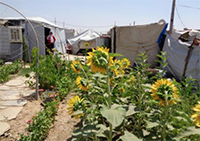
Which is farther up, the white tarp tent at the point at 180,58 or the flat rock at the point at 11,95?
the white tarp tent at the point at 180,58

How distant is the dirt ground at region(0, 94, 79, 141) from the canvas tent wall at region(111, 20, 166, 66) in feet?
17.9

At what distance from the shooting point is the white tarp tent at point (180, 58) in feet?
16.5

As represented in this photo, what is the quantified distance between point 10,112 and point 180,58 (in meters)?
5.13

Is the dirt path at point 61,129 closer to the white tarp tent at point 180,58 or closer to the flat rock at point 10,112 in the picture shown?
the flat rock at point 10,112

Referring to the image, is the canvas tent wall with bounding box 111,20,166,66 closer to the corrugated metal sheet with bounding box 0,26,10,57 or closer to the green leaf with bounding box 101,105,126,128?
the corrugated metal sheet with bounding box 0,26,10,57

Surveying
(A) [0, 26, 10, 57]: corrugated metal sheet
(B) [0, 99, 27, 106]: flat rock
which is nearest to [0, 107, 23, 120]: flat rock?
(B) [0, 99, 27, 106]: flat rock

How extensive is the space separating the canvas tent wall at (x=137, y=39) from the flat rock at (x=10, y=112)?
5749mm

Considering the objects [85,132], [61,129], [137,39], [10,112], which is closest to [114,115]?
[85,132]

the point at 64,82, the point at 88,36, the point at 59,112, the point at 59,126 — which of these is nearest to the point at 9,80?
the point at 64,82

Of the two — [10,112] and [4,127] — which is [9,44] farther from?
[4,127]

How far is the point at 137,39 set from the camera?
7.98 meters

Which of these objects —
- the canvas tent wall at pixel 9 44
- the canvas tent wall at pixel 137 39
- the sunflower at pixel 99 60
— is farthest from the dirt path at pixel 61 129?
the canvas tent wall at pixel 9 44

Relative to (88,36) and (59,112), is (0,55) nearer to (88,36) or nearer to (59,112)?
(59,112)

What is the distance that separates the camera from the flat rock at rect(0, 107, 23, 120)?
2.93 m
